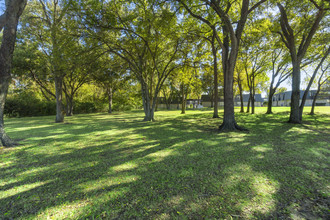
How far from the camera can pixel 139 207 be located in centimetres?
221

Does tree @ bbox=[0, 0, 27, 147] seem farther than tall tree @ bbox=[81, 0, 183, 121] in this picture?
No

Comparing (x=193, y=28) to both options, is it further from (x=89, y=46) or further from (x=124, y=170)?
(x=124, y=170)

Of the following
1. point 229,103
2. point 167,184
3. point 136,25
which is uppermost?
point 136,25

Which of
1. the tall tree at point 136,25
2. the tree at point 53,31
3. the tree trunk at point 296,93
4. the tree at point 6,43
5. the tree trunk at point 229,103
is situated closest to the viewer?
the tree at point 6,43

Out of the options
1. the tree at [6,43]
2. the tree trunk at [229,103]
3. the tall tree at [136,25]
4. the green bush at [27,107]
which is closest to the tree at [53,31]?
the tall tree at [136,25]

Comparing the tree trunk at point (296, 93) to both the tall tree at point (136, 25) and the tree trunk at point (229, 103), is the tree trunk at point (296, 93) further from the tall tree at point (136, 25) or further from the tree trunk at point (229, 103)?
the tall tree at point (136, 25)

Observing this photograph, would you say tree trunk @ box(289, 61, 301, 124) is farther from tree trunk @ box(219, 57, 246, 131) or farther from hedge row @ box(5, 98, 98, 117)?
hedge row @ box(5, 98, 98, 117)

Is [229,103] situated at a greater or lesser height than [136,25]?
lesser

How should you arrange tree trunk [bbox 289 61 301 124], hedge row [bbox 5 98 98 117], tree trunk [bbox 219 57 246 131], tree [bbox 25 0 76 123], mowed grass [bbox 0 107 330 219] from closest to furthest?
1. mowed grass [bbox 0 107 330 219]
2. tree trunk [bbox 219 57 246 131]
3. tree [bbox 25 0 76 123]
4. tree trunk [bbox 289 61 301 124]
5. hedge row [bbox 5 98 98 117]

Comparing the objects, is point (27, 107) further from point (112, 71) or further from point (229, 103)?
point (229, 103)

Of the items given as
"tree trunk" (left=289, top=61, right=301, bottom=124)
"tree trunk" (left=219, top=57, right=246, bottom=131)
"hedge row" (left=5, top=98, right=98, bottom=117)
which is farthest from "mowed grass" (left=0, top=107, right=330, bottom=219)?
"hedge row" (left=5, top=98, right=98, bottom=117)

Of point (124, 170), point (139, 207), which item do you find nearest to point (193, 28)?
point (124, 170)

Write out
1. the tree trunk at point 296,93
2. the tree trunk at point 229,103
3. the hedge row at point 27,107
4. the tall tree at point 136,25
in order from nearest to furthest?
the tree trunk at point 229,103 < the tall tree at point 136,25 < the tree trunk at point 296,93 < the hedge row at point 27,107

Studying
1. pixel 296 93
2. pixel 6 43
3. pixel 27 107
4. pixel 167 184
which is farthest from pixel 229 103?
pixel 27 107
